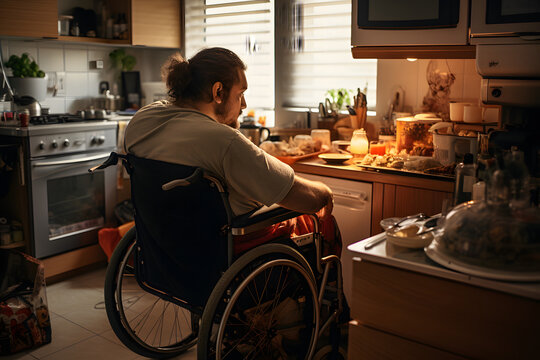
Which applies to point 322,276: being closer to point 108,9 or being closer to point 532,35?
point 532,35

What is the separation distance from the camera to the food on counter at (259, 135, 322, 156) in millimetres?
2820

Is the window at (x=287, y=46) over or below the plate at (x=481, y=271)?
over

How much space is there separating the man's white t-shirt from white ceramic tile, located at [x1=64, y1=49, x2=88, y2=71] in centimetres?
219

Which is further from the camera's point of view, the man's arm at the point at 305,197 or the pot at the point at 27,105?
the pot at the point at 27,105

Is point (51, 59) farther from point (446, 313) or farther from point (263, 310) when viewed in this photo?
point (446, 313)

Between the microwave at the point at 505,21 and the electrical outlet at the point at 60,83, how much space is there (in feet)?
8.85

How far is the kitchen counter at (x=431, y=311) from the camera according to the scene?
116cm

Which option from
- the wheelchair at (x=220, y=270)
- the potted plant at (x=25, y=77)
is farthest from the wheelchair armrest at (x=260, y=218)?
the potted plant at (x=25, y=77)

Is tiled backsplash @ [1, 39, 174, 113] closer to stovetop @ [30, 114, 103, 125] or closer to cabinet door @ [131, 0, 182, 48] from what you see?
cabinet door @ [131, 0, 182, 48]

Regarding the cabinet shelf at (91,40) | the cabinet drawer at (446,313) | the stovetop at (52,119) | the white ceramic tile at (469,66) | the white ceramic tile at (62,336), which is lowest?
the white ceramic tile at (62,336)

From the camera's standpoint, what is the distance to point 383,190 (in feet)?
8.04

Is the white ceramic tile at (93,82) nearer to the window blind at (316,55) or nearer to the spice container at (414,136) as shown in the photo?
the window blind at (316,55)

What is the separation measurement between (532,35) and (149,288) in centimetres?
154

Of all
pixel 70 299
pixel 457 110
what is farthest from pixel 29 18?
pixel 457 110
